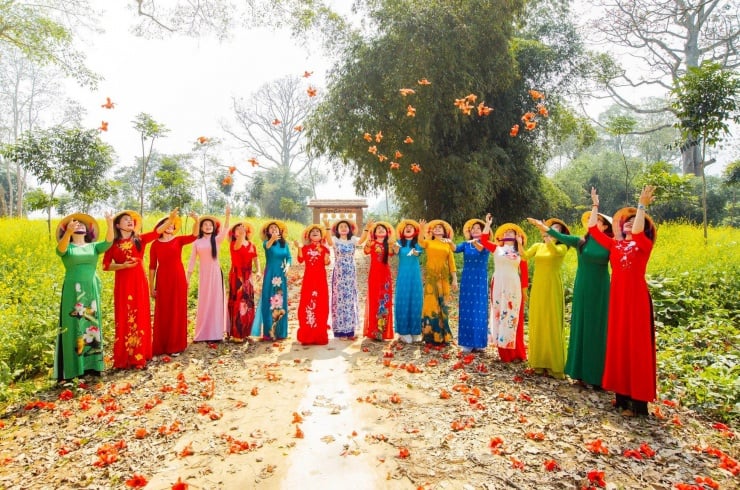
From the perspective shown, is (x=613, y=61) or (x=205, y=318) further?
(x=613, y=61)

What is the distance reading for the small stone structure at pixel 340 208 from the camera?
1781 cm

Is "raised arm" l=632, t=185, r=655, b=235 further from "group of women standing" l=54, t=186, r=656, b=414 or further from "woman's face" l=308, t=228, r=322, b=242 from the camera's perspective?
"woman's face" l=308, t=228, r=322, b=242

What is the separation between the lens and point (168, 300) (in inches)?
223

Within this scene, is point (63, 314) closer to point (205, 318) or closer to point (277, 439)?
point (205, 318)

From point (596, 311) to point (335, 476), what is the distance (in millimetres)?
3069

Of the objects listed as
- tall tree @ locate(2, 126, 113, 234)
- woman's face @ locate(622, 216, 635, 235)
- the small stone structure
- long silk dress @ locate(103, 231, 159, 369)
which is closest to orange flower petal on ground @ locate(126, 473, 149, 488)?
long silk dress @ locate(103, 231, 159, 369)

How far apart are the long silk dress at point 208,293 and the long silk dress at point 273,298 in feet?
1.78

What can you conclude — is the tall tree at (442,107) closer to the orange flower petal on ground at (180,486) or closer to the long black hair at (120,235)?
the long black hair at (120,235)

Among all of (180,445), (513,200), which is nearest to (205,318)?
(180,445)

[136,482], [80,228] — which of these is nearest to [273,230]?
[80,228]

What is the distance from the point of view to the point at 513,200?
14.6 meters

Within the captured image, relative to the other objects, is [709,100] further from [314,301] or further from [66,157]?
[66,157]

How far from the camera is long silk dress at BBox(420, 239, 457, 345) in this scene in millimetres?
6086

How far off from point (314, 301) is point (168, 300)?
1899mm
